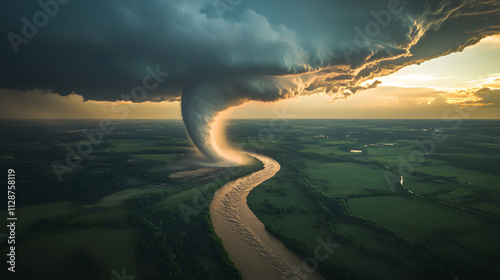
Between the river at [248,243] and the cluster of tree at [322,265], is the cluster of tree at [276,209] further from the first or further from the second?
the cluster of tree at [322,265]

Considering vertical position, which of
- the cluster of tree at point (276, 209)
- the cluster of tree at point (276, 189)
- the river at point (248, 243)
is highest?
the cluster of tree at point (276, 189)

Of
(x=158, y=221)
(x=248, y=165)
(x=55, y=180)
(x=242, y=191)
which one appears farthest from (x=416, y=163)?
(x=55, y=180)

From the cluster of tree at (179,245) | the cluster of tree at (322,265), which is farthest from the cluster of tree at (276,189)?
the cluster of tree at (322,265)

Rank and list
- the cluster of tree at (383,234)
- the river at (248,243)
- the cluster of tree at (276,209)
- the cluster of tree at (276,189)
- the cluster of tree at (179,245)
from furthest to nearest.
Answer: the cluster of tree at (276,189) < the cluster of tree at (276,209) < the river at (248,243) < the cluster of tree at (383,234) < the cluster of tree at (179,245)

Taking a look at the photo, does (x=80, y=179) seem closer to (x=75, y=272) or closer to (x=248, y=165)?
(x=75, y=272)
